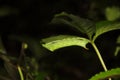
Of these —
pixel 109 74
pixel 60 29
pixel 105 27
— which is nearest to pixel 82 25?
pixel 105 27

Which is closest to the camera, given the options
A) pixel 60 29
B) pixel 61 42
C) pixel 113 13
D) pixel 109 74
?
pixel 109 74

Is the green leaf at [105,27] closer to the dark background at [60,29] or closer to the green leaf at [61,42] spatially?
the green leaf at [61,42]

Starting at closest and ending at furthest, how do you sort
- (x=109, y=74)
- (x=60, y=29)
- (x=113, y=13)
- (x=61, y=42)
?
(x=109, y=74)
(x=61, y=42)
(x=113, y=13)
(x=60, y=29)

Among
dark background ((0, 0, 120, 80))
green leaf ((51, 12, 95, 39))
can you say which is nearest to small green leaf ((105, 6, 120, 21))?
dark background ((0, 0, 120, 80))

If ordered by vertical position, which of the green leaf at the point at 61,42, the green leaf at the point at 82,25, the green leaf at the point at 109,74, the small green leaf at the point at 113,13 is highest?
the small green leaf at the point at 113,13

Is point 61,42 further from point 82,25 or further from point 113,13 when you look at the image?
point 113,13

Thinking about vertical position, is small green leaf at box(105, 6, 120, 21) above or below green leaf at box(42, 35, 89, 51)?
above

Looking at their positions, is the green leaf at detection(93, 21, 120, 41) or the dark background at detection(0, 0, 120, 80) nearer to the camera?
the green leaf at detection(93, 21, 120, 41)

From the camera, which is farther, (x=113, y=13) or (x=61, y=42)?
(x=113, y=13)

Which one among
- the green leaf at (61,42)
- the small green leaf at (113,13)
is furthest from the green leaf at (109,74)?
→ the small green leaf at (113,13)

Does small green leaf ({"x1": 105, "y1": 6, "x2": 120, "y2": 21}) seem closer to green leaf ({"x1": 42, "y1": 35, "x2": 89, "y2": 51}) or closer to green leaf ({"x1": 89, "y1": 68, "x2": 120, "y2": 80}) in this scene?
green leaf ({"x1": 42, "y1": 35, "x2": 89, "y2": 51})

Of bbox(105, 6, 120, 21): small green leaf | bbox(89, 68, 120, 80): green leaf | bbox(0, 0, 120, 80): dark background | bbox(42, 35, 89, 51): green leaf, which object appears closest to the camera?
bbox(89, 68, 120, 80): green leaf
